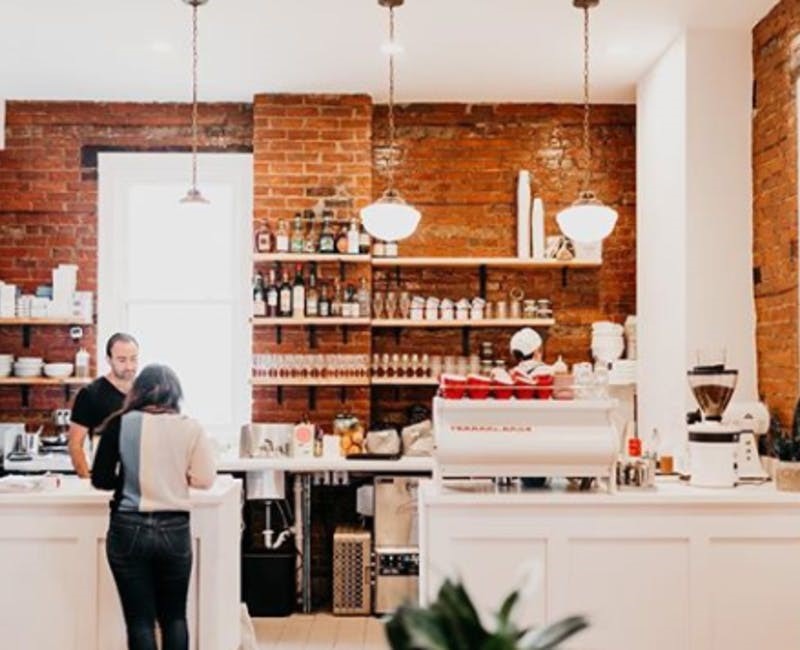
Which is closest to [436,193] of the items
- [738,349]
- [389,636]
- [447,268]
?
[447,268]

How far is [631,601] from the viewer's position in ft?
14.4

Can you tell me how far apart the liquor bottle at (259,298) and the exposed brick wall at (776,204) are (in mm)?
3291

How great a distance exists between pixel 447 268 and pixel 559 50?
1880 millimetres

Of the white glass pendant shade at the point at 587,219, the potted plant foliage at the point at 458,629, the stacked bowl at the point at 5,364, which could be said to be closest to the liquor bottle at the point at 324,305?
the white glass pendant shade at the point at 587,219

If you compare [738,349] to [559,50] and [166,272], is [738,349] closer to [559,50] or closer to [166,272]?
[559,50]

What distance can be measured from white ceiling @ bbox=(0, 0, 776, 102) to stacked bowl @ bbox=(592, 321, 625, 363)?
5.45 ft

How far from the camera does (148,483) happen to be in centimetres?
407

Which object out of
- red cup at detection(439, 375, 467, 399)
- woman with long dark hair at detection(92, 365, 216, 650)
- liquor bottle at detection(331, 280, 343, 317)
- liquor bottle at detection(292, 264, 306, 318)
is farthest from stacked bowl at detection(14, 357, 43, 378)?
red cup at detection(439, 375, 467, 399)

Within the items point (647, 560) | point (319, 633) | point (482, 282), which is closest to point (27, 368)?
point (319, 633)

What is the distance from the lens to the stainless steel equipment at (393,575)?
6.54 m

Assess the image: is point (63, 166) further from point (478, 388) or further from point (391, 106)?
Answer: point (478, 388)

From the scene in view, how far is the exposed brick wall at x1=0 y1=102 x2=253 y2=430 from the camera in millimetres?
7516

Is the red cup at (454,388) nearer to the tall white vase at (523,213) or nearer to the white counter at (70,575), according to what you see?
the white counter at (70,575)

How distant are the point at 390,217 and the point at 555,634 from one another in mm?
4380
